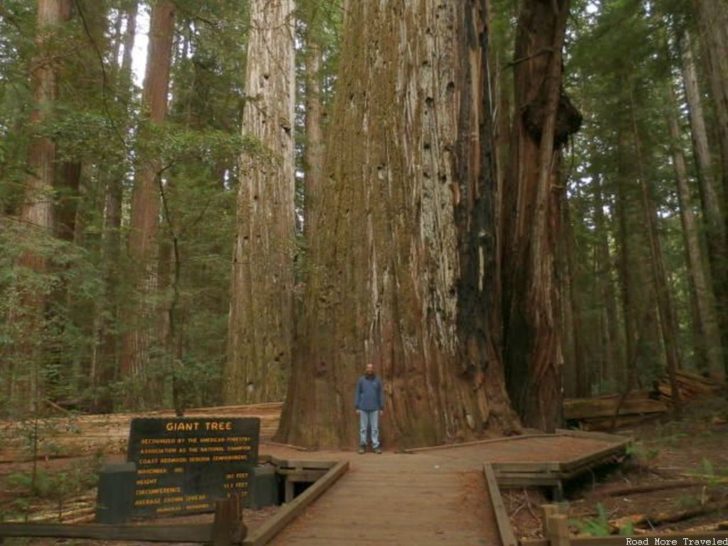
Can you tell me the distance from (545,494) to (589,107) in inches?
760

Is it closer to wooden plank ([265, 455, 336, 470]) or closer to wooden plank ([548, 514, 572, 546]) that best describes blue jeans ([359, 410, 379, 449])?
wooden plank ([265, 455, 336, 470])

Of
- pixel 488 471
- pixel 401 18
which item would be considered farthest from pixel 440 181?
pixel 488 471

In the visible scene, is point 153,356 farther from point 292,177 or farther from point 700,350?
point 700,350

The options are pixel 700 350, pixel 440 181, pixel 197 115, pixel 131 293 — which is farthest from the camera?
pixel 700 350

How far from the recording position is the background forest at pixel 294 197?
7.75 metres

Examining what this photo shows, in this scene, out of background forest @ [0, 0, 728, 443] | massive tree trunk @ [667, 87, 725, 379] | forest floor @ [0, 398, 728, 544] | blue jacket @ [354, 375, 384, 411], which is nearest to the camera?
forest floor @ [0, 398, 728, 544]

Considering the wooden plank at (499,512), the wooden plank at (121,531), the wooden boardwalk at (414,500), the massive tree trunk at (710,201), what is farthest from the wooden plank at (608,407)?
the wooden plank at (121,531)

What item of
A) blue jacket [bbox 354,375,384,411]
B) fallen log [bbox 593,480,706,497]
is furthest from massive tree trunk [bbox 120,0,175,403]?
fallen log [bbox 593,480,706,497]

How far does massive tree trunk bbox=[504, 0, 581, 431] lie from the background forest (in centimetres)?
4

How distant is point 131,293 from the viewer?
13.6 meters

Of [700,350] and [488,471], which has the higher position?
[700,350]

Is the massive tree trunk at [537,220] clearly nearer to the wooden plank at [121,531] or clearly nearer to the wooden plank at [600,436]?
the wooden plank at [600,436]

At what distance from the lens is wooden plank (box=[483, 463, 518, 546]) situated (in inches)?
156

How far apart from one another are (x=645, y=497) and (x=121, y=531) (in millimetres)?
5488
